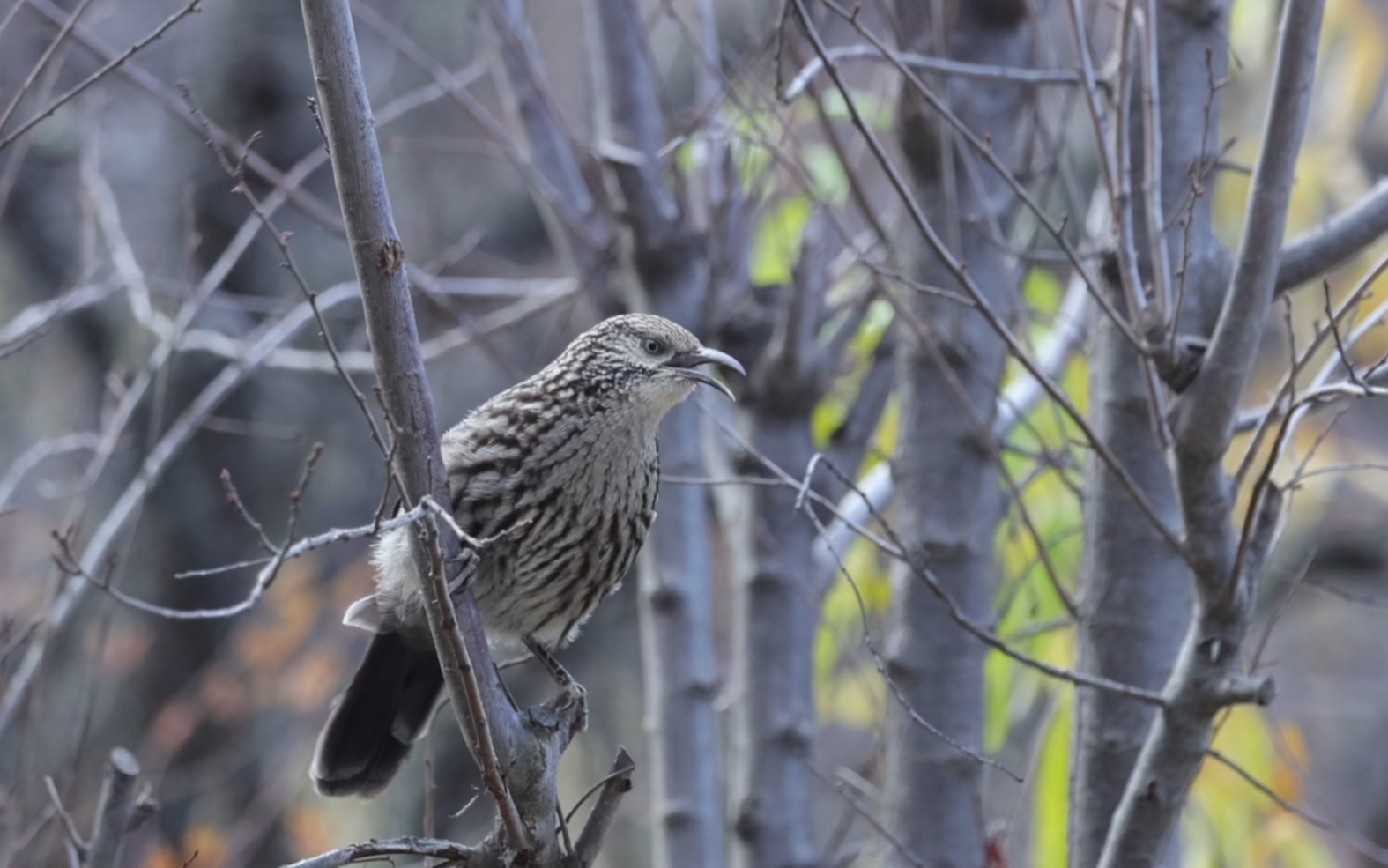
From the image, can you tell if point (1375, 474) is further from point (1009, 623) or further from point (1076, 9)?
point (1076, 9)

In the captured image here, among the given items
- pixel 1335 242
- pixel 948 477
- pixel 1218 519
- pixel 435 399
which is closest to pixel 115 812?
pixel 1218 519

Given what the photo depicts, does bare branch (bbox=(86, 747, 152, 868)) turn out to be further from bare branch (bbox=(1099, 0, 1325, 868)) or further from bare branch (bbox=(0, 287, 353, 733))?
bare branch (bbox=(1099, 0, 1325, 868))

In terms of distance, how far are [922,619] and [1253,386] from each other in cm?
562

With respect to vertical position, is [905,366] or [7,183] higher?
[905,366]

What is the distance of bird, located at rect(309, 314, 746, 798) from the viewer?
3160 mm

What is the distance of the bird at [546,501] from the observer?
3160 mm

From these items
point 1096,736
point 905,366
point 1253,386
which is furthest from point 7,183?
point 1253,386

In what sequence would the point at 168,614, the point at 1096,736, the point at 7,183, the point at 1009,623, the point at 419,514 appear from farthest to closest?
1. the point at 1009,623
2. the point at 7,183
3. the point at 1096,736
4. the point at 168,614
5. the point at 419,514

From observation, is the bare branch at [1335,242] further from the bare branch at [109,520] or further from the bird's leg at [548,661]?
the bare branch at [109,520]

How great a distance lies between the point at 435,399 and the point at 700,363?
4.48 metres

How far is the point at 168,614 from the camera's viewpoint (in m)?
2.57

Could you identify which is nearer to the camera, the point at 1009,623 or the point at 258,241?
the point at 1009,623

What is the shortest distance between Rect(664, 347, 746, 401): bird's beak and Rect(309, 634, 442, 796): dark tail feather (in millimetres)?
934

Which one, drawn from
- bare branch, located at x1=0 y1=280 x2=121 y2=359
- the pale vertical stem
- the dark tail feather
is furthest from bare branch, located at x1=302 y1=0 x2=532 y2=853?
the pale vertical stem
